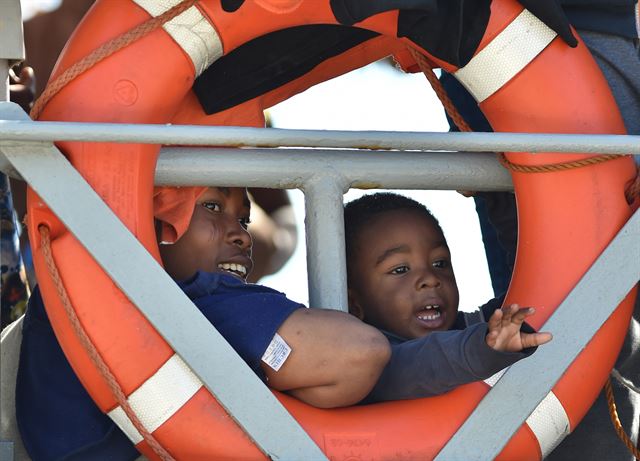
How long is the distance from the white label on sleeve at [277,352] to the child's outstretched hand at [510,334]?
0.29 meters

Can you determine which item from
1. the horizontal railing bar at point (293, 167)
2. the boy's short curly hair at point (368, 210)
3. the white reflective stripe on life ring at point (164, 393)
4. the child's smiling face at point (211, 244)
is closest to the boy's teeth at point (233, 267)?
the child's smiling face at point (211, 244)

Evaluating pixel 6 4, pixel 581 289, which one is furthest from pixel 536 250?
pixel 6 4

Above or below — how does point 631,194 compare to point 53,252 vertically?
below

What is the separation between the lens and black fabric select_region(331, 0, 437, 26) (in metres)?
2.14

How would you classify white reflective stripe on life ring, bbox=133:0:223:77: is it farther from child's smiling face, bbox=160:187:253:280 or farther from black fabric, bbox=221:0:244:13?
child's smiling face, bbox=160:187:253:280

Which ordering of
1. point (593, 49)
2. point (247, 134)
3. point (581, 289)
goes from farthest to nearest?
point (593, 49) < point (581, 289) < point (247, 134)

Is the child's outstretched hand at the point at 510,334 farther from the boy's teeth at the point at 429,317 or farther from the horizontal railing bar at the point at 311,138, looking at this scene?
the boy's teeth at the point at 429,317

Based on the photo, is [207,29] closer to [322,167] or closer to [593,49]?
[322,167]

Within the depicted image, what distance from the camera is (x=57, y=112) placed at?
2.11m

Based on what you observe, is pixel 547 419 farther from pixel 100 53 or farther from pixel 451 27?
pixel 100 53

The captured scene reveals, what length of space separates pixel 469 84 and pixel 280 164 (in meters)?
0.32

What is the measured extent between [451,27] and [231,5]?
33 centimetres

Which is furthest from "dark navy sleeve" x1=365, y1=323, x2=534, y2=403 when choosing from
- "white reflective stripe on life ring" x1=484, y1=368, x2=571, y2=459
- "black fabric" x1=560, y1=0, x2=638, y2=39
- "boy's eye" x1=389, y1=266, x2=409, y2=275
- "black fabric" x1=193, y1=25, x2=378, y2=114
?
"black fabric" x1=560, y1=0, x2=638, y2=39

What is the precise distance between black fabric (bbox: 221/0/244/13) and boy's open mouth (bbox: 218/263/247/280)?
432 millimetres
